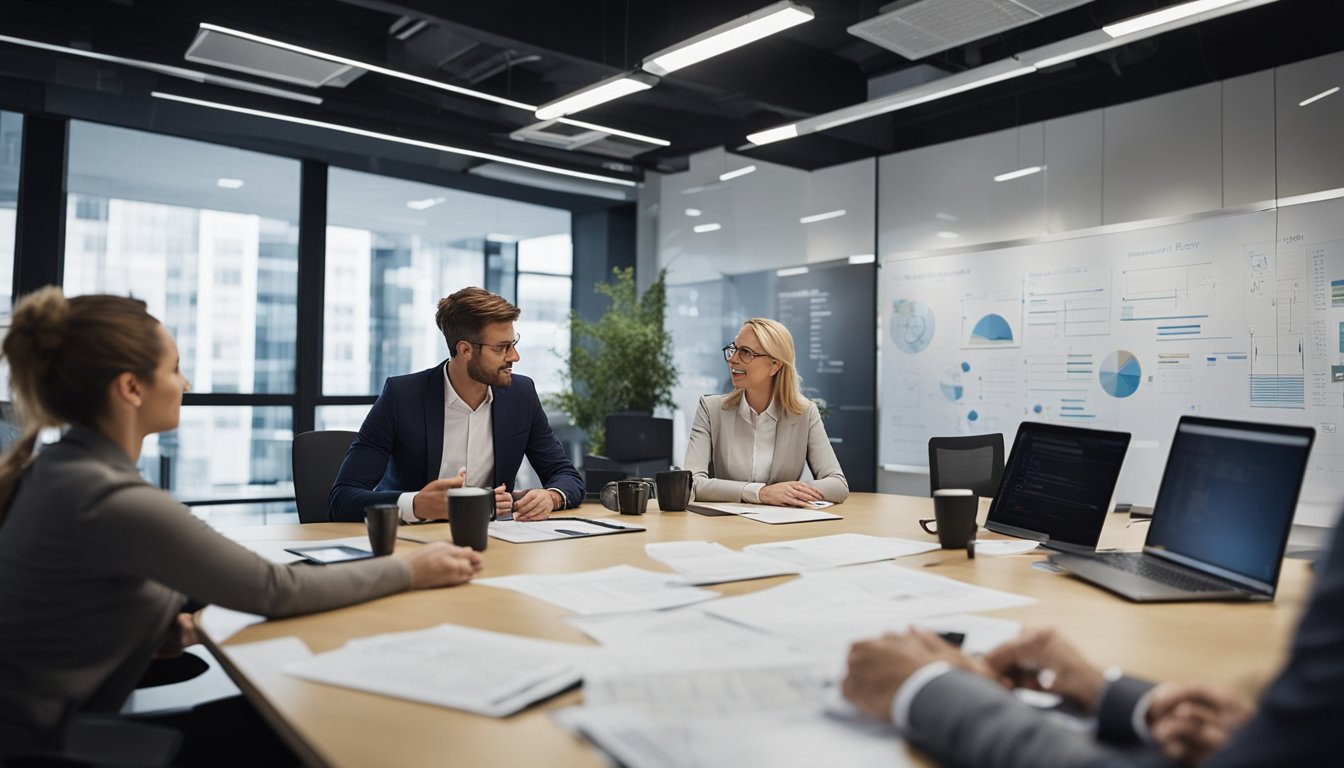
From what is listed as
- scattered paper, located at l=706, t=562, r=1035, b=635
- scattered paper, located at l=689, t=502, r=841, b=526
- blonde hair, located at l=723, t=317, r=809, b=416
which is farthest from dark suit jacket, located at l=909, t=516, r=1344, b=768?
blonde hair, located at l=723, t=317, r=809, b=416

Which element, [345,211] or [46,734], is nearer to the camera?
[46,734]

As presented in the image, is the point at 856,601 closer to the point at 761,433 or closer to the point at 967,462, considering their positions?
the point at 761,433

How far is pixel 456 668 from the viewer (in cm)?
110

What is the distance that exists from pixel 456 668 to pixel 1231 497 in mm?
1334

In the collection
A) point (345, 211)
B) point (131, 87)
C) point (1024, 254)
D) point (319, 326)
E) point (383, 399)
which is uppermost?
point (131, 87)

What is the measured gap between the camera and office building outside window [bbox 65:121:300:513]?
225 inches

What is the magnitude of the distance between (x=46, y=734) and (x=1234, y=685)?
1545mm

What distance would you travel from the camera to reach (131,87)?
217 inches

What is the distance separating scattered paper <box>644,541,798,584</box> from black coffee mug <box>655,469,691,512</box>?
59 cm

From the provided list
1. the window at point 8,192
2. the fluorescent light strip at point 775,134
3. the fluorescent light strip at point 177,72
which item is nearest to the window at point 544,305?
the fluorescent light strip at point 177,72

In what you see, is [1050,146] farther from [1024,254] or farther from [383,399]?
[383,399]

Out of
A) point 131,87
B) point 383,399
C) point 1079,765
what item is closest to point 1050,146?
point 383,399

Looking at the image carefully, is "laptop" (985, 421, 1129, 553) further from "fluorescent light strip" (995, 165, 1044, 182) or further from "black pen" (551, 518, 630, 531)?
"fluorescent light strip" (995, 165, 1044, 182)

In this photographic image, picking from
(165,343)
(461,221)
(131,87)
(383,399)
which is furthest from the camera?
(461,221)
